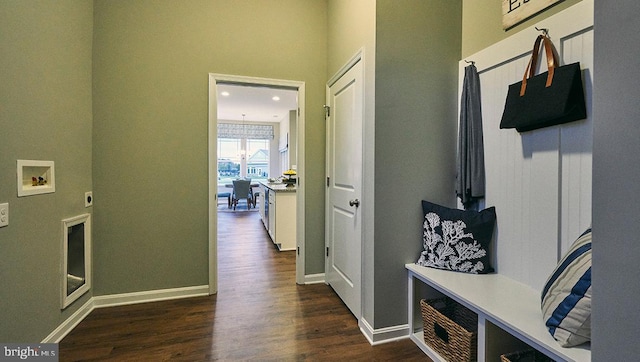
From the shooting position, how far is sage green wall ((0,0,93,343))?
1.46 meters

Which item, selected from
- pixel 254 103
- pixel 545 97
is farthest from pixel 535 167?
pixel 254 103

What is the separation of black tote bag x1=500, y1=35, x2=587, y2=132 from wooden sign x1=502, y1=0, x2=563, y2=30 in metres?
0.19

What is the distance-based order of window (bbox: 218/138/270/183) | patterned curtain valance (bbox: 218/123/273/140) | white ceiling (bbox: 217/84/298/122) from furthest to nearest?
window (bbox: 218/138/270/183)
patterned curtain valance (bbox: 218/123/273/140)
white ceiling (bbox: 217/84/298/122)

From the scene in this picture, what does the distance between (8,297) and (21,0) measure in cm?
161

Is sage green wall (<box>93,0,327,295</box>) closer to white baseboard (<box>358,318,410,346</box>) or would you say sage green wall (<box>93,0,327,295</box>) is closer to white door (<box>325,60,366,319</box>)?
white door (<box>325,60,366,319</box>)

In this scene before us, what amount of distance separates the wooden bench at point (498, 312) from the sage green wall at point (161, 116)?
2.02 m

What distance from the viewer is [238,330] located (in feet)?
6.70

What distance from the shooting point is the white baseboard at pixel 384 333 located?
6.18 feet

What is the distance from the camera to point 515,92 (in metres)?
1.54

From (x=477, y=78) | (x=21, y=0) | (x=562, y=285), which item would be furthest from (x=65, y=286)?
(x=477, y=78)

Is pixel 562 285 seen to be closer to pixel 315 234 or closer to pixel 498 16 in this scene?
pixel 498 16

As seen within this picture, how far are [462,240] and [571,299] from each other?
2.34ft

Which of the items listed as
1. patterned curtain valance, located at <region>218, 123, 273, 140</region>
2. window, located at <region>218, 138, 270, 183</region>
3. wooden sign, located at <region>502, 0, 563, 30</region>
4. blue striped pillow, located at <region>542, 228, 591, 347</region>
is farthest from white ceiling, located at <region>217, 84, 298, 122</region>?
blue striped pillow, located at <region>542, 228, 591, 347</region>

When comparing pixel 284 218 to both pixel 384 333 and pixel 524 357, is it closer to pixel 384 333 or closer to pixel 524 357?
pixel 384 333
